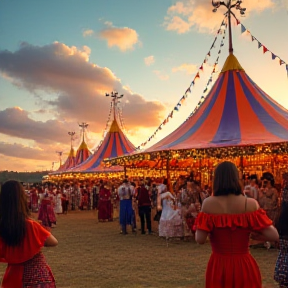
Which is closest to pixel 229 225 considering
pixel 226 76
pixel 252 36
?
pixel 226 76

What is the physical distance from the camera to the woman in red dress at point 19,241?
322 cm

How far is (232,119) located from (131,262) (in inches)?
238

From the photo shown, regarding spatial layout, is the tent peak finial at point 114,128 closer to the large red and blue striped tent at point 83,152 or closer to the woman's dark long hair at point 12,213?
the large red and blue striped tent at point 83,152

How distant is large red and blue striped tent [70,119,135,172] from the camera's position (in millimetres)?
27219

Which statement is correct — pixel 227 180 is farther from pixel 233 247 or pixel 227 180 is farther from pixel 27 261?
pixel 27 261

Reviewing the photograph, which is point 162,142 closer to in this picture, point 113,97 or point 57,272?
point 57,272

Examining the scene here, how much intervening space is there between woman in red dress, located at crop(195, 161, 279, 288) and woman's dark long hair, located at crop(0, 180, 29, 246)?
132cm

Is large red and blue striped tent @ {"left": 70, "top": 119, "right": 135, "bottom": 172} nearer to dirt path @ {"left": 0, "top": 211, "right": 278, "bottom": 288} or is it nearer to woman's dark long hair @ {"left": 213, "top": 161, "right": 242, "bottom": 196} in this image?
dirt path @ {"left": 0, "top": 211, "right": 278, "bottom": 288}

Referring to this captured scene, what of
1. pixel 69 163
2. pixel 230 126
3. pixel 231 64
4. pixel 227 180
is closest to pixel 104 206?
pixel 230 126

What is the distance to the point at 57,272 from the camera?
7.14 m

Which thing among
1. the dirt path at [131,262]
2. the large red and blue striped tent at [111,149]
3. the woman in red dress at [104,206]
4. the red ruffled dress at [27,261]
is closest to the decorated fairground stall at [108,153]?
the large red and blue striped tent at [111,149]

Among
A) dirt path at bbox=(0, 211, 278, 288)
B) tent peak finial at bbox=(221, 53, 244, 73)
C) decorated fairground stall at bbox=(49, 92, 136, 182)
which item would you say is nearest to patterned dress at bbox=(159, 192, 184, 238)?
dirt path at bbox=(0, 211, 278, 288)

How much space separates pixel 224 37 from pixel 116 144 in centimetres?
1407

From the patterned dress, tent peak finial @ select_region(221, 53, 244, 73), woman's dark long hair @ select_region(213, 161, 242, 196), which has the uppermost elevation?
tent peak finial @ select_region(221, 53, 244, 73)
